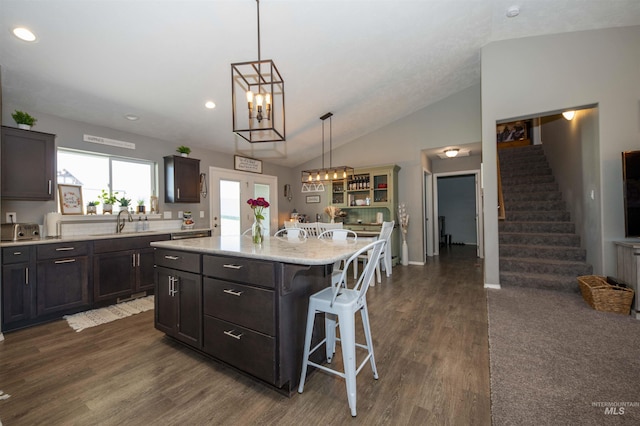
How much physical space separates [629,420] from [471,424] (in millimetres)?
863

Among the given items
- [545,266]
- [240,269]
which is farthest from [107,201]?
[545,266]

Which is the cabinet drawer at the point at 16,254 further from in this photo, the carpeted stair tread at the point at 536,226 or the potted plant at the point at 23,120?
the carpeted stair tread at the point at 536,226

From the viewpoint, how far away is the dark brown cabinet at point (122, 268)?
3320mm

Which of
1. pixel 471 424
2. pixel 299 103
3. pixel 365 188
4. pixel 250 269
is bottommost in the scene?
pixel 471 424

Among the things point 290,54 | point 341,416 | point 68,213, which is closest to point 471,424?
point 341,416

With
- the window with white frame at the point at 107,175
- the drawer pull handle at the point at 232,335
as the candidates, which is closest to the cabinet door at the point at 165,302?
the drawer pull handle at the point at 232,335

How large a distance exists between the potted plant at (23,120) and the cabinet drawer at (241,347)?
9.97 feet

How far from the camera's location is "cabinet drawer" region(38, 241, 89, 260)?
9.57ft

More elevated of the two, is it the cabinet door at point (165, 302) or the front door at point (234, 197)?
the front door at point (234, 197)

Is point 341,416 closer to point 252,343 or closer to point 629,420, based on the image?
point 252,343

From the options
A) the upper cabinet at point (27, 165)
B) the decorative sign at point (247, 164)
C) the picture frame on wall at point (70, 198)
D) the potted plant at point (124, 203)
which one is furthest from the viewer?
the decorative sign at point (247, 164)

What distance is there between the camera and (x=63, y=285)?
10.0 feet

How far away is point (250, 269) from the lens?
5.95 feet

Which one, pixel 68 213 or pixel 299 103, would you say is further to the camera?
pixel 299 103
